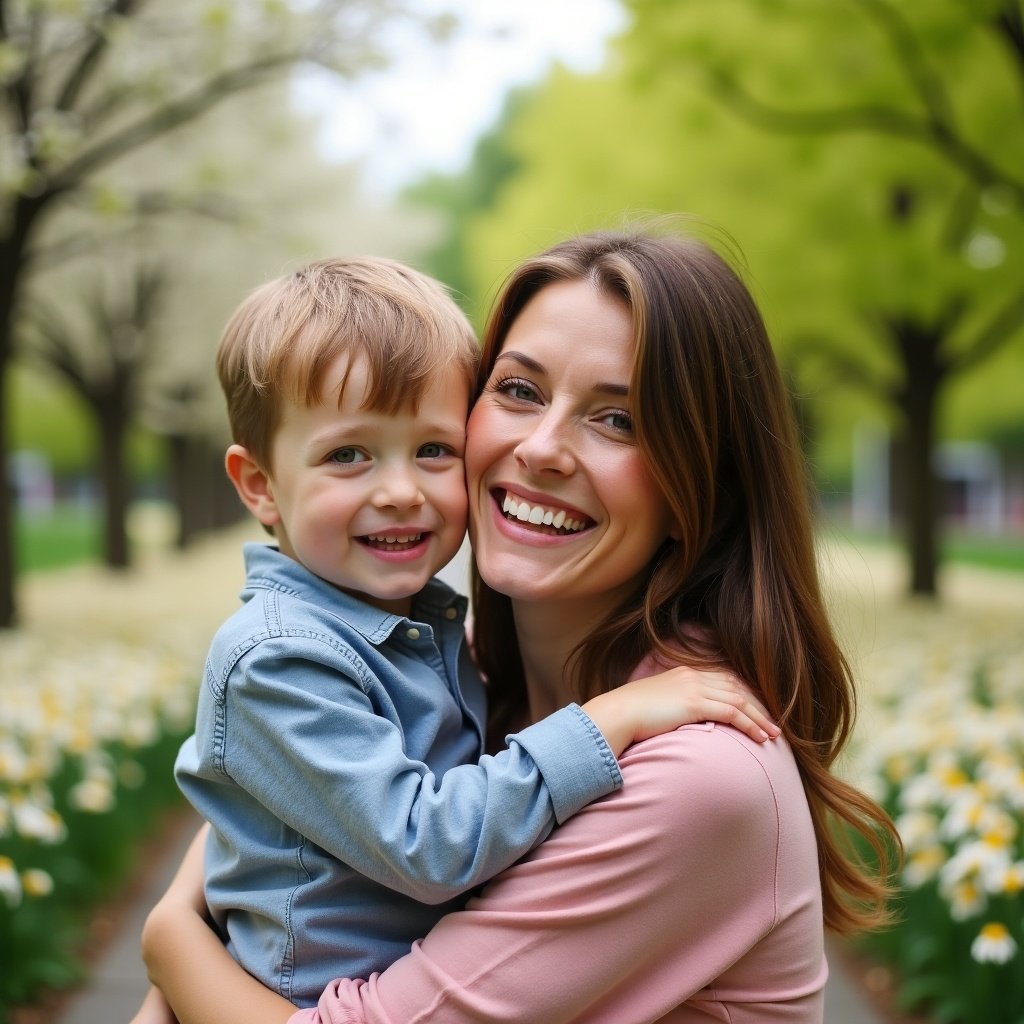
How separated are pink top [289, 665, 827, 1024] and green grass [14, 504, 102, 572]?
13.2m

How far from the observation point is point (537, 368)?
6.08 ft

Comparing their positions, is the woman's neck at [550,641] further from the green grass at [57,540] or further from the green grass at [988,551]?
the green grass at [988,551]

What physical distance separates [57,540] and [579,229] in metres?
31.8

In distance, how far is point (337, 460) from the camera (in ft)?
6.08

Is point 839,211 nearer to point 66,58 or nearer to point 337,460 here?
point 66,58

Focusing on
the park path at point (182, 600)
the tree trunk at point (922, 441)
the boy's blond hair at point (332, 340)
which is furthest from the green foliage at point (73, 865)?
the tree trunk at point (922, 441)

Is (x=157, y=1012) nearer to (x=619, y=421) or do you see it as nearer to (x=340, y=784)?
(x=340, y=784)

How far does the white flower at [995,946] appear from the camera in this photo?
324cm

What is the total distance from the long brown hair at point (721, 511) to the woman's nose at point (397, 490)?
0.34m

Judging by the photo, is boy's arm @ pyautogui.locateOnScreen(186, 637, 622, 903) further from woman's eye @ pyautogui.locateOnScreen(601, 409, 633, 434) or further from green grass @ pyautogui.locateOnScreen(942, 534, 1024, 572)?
green grass @ pyautogui.locateOnScreen(942, 534, 1024, 572)

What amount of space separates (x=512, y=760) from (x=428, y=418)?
1.83 ft

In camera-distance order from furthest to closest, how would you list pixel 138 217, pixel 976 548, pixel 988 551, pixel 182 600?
pixel 976 548, pixel 988 551, pixel 182 600, pixel 138 217

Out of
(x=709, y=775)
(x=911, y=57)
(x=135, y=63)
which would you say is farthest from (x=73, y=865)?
(x=911, y=57)

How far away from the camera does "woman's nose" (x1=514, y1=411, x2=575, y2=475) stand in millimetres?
1777
